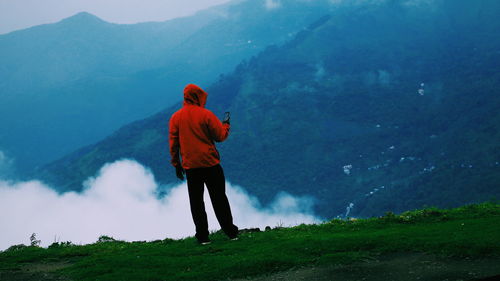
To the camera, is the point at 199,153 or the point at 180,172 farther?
the point at 180,172

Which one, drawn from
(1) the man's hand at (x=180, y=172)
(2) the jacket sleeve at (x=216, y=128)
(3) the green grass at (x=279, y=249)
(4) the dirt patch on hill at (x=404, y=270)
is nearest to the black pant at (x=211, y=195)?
(1) the man's hand at (x=180, y=172)

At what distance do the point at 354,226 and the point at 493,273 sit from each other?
157 inches

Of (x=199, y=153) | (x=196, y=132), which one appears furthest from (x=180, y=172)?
(x=196, y=132)

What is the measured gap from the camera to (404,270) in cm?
629

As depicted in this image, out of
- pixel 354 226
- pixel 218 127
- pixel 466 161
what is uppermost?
pixel 466 161

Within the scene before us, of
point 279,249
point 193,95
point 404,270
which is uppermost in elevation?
point 193,95

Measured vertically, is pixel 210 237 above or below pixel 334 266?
Answer: above

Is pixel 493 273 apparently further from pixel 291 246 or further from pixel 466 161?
pixel 466 161

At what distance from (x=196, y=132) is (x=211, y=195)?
3.61 feet

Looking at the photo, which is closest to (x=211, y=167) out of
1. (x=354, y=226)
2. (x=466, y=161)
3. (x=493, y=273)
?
(x=354, y=226)

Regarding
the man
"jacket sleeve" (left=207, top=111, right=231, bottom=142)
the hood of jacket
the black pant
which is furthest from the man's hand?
the hood of jacket

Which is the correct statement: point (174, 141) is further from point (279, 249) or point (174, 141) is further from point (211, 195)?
point (279, 249)

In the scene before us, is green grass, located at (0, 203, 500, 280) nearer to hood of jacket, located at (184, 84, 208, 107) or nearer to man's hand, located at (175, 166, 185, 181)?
man's hand, located at (175, 166, 185, 181)

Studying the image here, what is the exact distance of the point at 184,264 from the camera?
750 cm
